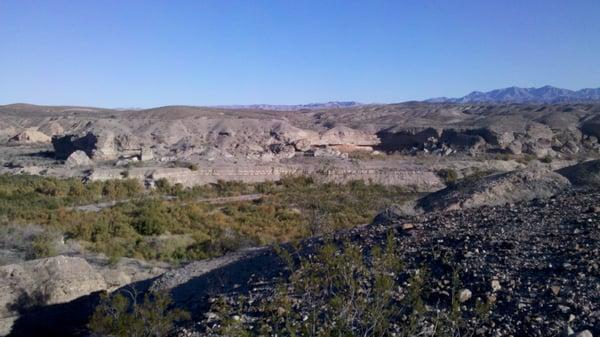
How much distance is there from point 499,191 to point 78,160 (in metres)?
22.7

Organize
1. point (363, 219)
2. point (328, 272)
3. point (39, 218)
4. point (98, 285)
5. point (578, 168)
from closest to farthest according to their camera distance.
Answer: point (328, 272) < point (98, 285) < point (578, 168) < point (39, 218) < point (363, 219)

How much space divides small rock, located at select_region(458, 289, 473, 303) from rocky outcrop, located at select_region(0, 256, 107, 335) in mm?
7192

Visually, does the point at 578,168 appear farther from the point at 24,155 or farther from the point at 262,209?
the point at 24,155

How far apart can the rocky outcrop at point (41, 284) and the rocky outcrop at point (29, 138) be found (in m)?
33.7

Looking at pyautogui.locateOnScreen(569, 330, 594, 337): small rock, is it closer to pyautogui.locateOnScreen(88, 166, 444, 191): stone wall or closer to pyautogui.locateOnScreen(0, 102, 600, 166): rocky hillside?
pyautogui.locateOnScreen(88, 166, 444, 191): stone wall

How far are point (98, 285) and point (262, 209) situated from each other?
1224 centimetres

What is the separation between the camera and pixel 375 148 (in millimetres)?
41875

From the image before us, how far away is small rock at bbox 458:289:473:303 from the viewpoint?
5.55 meters

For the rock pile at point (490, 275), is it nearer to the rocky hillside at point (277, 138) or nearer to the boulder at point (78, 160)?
the boulder at point (78, 160)

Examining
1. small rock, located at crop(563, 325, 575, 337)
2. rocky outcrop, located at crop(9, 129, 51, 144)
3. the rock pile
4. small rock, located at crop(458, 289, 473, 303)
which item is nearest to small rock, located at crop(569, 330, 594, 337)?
the rock pile

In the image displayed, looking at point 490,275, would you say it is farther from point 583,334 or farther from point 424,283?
point 583,334

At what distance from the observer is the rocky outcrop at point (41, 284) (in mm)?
9320

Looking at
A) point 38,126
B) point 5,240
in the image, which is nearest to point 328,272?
point 5,240

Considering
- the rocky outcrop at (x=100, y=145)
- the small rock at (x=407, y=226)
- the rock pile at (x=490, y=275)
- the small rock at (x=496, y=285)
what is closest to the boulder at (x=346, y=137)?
the rocky outcrop at (x=100, y=145)
